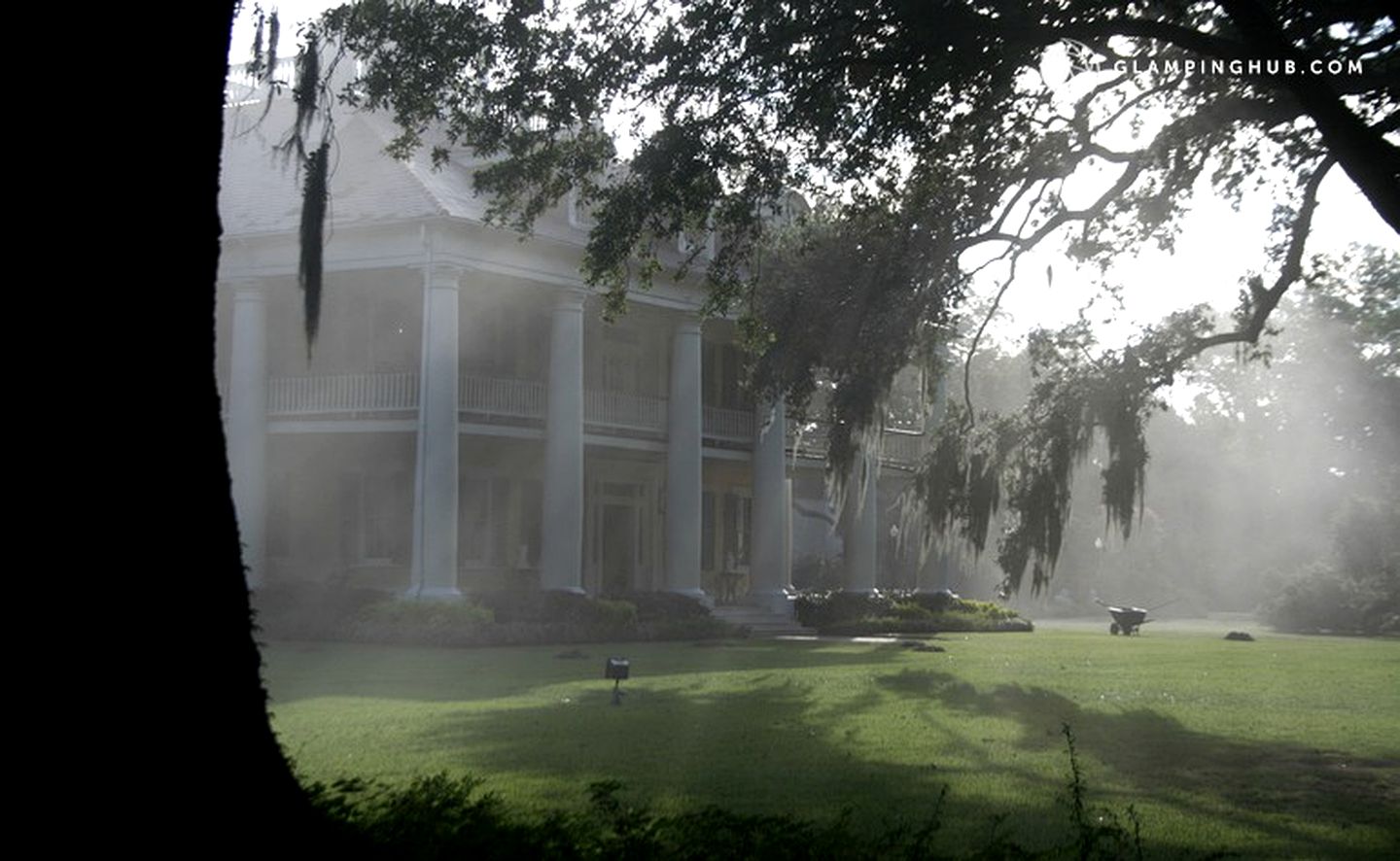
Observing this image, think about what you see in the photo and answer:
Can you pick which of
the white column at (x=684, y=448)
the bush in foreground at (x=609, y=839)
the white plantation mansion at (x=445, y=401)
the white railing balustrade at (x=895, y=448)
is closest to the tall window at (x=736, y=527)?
the white railing balustrade at (x=895, y=448)

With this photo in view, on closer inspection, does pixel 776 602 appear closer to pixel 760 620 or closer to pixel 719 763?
pixel 760 620

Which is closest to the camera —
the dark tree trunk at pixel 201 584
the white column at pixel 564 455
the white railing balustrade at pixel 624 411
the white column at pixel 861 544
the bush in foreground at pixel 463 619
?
the dark tree trunk at pixel 201 584

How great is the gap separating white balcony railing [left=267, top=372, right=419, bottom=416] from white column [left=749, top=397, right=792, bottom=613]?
9.12 m

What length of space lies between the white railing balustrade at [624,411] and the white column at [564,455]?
6.04ft

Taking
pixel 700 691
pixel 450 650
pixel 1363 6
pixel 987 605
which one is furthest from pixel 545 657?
pixel 987 605

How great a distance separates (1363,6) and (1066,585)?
48938 millimetres

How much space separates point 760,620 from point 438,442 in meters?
9.49

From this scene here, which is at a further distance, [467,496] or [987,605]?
[987,605]

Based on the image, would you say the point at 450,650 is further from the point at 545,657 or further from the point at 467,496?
the point at 467,496

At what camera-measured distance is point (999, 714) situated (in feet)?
46.4

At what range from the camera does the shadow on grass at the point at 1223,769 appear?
29.6ft

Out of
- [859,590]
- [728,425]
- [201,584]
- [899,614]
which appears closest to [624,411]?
[728,425]

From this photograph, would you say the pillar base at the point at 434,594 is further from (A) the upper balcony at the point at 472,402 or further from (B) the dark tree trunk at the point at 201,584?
(B) the dark tree trunk at the point at 201,584

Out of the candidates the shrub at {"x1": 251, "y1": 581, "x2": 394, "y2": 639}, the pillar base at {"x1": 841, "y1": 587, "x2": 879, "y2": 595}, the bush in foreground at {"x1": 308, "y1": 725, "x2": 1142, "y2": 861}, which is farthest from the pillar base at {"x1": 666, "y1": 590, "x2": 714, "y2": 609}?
the bush in foreground at {"x1": 308, "y1": 725, "x2": 1142, "y2": 861}
